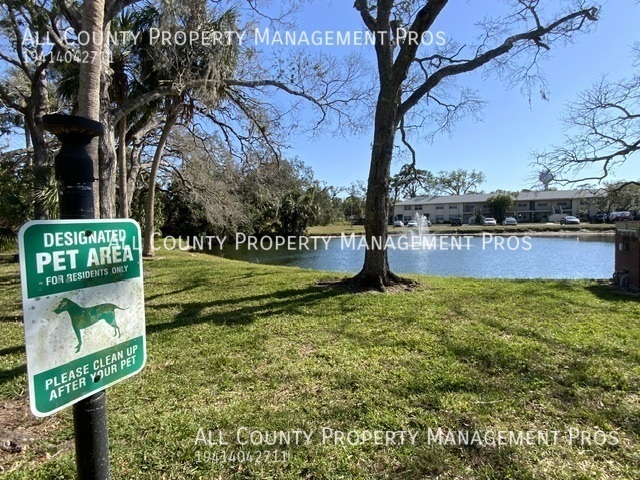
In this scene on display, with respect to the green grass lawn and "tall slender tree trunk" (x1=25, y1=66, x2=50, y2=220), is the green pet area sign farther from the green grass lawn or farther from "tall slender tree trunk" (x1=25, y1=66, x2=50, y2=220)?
"tall slender tree trunk" (x1=25, y1=66, x2=50, y2=220)

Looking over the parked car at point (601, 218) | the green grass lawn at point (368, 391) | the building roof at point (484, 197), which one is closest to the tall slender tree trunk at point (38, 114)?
the green grass lawn at point (368, 391)

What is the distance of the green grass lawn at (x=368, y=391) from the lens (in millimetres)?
2010

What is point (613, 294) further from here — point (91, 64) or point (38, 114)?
point (38, 114)

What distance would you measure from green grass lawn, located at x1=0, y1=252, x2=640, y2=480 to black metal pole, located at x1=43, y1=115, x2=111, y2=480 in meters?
0.96

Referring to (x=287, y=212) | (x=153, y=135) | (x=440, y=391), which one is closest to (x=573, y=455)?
(x=440, y=391)

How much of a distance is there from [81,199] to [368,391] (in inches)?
93.9

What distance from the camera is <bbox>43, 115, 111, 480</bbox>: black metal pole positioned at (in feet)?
3.54

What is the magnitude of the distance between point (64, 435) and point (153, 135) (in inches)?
544

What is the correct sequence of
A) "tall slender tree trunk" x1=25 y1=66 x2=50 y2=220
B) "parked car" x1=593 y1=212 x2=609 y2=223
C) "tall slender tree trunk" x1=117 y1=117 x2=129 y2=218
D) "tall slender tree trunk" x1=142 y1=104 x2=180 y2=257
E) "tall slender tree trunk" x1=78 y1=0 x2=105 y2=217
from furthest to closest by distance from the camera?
"parked car" x1=593 y1=212 x2=609 y2=223 → "tall slender tree trunk" x1=142 y1=104 x2=180 y2=257 → "tall slender tree trunk" x1=25 y1=66 x2=50 y2=220 → "tall slender tree trunk" x1=117 y1=117 x2=129 y2=218 → "tall slender tree trunk" x1=78 y1=0 x2=105 y2=217

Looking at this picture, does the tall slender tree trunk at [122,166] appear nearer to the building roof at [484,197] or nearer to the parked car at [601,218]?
the building roof at [484,197]

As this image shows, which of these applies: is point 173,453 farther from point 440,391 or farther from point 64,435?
point 440,391

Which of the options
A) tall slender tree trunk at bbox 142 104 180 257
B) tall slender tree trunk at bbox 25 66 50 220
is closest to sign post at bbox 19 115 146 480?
tall slender tree trunk at bbox 142 104 180 257

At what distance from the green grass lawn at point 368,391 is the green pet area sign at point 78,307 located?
3.90 ft

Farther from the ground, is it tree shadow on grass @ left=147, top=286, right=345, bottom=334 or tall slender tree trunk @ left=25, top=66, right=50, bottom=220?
tall slender tree trunk @ left=25, top=66, right=50, bottom=220
